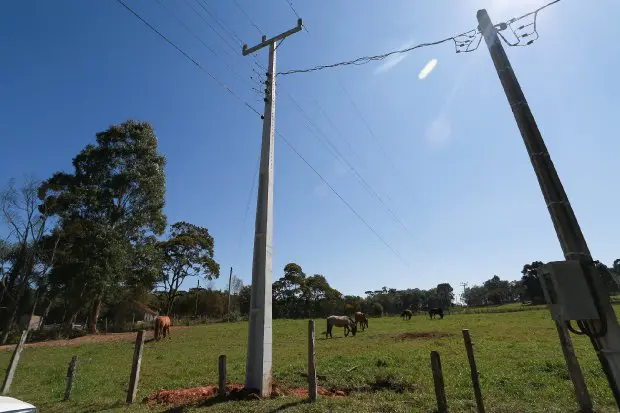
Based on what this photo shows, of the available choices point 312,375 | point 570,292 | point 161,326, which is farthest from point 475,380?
point 161,326

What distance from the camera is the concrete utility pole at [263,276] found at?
945 centimetres

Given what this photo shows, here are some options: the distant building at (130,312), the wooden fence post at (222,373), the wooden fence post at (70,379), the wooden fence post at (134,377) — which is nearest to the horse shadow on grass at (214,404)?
the wooden fence post at (222,373)

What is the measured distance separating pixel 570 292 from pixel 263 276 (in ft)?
23.5

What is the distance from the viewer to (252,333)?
985 centimetres

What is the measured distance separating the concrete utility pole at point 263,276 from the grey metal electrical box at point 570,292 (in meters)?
6.86

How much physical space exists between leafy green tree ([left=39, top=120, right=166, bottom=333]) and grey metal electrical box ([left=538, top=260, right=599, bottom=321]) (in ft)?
112

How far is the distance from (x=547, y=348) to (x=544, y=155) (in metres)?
13.9

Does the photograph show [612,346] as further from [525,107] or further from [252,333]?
[252,333]

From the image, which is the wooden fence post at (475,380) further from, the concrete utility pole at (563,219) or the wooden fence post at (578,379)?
the concrete utility pole at (563,219)

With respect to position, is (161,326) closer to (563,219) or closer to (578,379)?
(578,379)

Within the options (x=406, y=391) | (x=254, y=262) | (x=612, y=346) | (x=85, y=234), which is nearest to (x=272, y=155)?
(x=254, y=262)

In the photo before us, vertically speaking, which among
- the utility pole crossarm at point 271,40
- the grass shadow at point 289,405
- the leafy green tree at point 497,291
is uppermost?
the leafy green tree at point 497,291

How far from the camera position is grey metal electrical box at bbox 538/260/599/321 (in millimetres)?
4404

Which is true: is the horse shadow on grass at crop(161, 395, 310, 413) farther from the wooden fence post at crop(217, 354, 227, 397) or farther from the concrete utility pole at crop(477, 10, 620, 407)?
the concrete utility pole at crop(477, 10, 620, 407)
